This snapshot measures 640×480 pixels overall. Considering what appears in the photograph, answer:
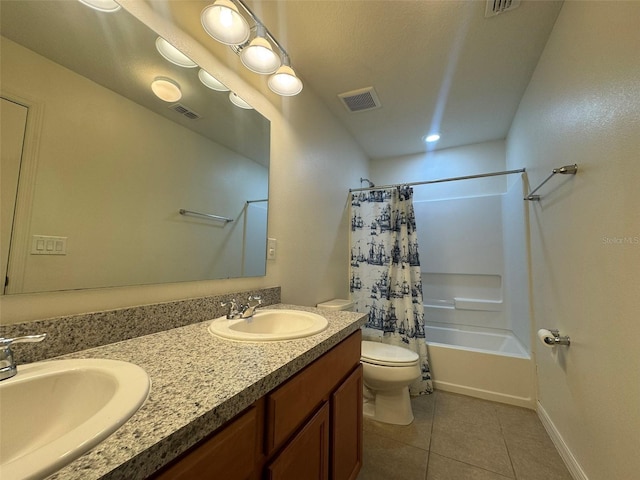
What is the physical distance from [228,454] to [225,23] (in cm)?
145

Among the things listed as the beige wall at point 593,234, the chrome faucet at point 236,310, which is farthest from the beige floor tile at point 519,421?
the chrome faucet at point 236,310

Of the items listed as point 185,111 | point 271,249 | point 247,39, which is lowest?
point 271,249

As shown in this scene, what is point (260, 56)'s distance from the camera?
1245 mm

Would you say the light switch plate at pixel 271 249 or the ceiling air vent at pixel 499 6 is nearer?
the ceiling air vent at pixel 499 6

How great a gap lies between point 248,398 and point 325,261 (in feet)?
5.44

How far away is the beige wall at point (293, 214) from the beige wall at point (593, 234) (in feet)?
4.84

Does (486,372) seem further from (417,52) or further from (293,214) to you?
(417,52)

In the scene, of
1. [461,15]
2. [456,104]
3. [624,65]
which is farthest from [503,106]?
[624,65]

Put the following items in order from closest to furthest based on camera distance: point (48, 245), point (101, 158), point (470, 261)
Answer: point (48, 245)
point (101, 158)
point (470, 261)

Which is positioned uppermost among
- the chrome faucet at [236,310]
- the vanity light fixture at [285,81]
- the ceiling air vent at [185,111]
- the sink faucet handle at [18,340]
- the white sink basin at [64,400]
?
the vanity light fixture at [285,81]

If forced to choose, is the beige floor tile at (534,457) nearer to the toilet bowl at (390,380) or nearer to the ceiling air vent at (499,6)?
the toilet bowl at (390,380)

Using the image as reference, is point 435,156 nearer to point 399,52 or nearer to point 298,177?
point 399,52

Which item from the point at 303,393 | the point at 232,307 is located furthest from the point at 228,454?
the point at 232,307

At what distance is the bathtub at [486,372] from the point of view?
1904mm
